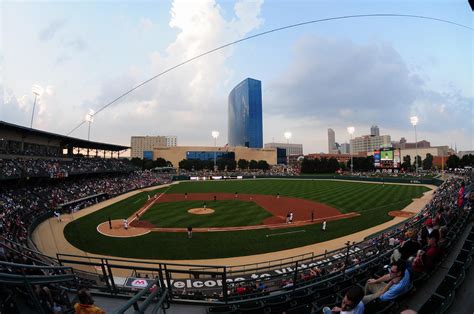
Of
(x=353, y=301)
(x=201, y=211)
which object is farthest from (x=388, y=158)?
(x=353, y=301)

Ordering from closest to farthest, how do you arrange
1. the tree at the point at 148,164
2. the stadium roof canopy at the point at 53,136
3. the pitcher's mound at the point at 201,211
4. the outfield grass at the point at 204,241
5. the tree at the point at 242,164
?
1. the outfield grass at the point at 204,241
2. the pitcher's mound at the point at 201,211
3. the stadium roof canopy at the point at 53,136
4. the tree at the point at 148,164
5. the tree at the point at 242,164

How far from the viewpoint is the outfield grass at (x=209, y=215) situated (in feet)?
82.7

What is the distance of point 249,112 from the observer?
167 metres

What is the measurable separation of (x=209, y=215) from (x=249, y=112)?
143178 mm

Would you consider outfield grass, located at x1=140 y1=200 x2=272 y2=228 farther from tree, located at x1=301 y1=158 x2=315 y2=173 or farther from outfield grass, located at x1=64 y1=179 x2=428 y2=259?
tree, located at x1=301 y1=158 x2=315 y2=173

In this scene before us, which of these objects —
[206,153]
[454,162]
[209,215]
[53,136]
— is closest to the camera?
[209,215]

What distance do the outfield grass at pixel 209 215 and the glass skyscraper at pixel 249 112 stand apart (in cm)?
13403

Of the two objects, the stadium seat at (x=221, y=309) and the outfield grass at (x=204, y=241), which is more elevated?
the stadium seat at (x=221, y=309)

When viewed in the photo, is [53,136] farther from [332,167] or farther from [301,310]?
[332,167]

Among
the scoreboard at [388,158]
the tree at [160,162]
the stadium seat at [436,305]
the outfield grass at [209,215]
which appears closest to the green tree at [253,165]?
the tree at [160,162]

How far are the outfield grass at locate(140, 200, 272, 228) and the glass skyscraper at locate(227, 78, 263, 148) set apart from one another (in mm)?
134033

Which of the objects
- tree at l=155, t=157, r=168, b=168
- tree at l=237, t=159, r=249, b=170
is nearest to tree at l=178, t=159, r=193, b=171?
tree at l=155, t=157, r=168, b=168

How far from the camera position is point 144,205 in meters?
35.6

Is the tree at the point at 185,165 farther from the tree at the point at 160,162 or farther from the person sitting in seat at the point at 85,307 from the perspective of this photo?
the person sitting in seat at the point at 85,307
